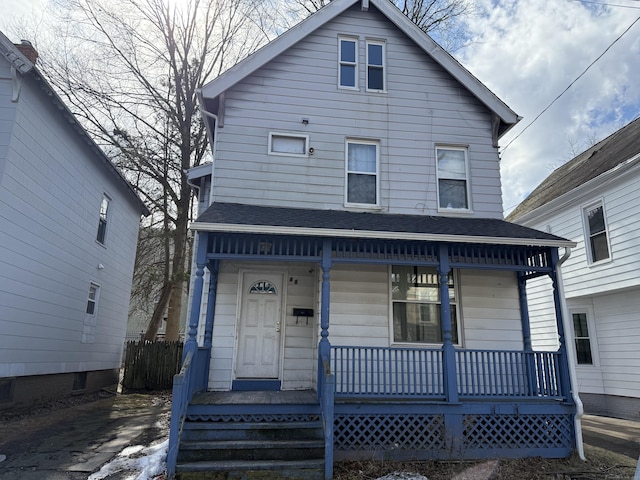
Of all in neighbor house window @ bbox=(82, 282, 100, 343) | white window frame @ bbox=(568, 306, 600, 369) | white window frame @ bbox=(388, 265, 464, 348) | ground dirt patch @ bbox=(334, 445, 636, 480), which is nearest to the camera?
ground dirt patch @ bbox=(334, 445, 636, 480)

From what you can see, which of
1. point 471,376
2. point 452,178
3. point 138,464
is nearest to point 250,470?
point 138,464

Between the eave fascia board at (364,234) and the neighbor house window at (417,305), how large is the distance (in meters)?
1.41

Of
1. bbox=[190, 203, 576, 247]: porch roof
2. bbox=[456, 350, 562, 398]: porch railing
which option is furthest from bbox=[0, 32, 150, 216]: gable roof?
bbox=[456, 350, 562, 398]: porch railing

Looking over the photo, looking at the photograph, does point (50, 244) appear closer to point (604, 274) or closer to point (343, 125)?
point (343, 125)

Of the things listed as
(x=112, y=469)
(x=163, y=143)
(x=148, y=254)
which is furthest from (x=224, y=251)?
(x=148, y=254)

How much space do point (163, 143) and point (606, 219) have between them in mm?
15836

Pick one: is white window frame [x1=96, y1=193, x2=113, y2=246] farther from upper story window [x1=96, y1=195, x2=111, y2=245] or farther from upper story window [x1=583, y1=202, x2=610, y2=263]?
upper story window [x1=583, y1=202, x2=610, y2=263]

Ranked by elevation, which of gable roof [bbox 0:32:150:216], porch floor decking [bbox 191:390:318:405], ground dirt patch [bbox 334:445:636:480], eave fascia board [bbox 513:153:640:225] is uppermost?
gable roof [bbox 0:32:150:216]

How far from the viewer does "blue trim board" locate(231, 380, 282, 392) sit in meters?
7.27

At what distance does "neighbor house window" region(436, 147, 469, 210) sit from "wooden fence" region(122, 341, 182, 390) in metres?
10.1

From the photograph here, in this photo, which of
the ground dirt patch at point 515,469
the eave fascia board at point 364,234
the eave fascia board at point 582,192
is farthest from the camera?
the eave fascia board at point 582,192

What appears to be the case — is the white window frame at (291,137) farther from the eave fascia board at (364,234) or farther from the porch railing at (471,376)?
the porch railing at (471,376)

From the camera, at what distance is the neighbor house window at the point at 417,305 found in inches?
306

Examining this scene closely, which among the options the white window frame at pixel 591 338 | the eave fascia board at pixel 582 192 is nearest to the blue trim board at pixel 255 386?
the white window frame at pixel 591 338
